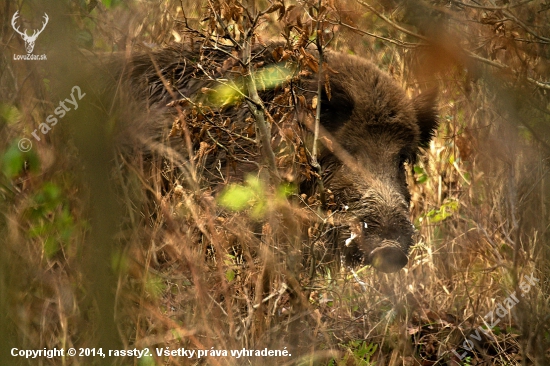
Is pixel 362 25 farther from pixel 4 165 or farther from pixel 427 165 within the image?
pixel 4 165

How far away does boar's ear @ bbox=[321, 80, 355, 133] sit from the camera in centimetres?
620

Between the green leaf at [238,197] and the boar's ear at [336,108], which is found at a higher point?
the boar's ear at [336,108]

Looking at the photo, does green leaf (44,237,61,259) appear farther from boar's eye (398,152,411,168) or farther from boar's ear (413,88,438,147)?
boar's ear (413,88,438,147)

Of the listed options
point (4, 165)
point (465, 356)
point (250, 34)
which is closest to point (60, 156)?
point (4, 165)

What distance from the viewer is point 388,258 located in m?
5.68

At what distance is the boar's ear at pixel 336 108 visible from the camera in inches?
244

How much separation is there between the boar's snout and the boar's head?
16 centimetres

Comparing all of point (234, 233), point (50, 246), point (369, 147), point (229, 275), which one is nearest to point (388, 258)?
point (369, 147)

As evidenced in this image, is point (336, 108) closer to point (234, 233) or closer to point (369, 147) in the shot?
point (369, 147)

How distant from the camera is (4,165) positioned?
340cm

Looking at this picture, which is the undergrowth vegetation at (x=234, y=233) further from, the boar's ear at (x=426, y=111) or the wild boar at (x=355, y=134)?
the boar's ear at (x=426, y=111)

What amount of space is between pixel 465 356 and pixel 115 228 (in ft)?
12.0

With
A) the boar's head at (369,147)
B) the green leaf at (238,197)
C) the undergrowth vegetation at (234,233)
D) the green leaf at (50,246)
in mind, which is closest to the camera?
the undergrowth vegetation at (234,233)

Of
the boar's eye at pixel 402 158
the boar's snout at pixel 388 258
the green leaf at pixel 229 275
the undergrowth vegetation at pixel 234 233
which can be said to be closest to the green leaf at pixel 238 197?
the undergrowth vegetation at pixel 234 233
